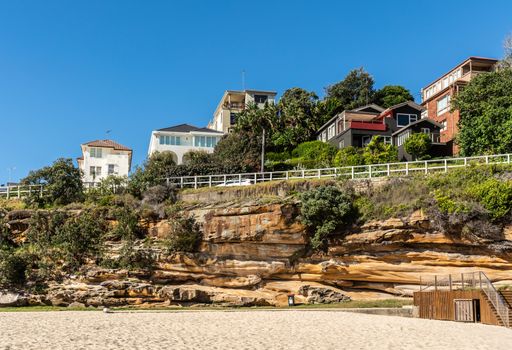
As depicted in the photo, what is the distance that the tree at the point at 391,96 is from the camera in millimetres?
79312

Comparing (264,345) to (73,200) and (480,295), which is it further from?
(73,200)

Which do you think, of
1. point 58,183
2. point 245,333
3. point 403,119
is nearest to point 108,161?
point 58,183

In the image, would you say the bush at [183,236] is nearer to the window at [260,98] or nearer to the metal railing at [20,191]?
the metal railing at [20,191]

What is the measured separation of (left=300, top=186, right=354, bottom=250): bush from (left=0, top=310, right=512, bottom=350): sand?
9014 mm

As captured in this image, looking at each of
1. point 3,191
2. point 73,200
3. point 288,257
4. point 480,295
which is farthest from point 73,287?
point 480,295

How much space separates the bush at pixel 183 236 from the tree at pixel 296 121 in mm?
24143

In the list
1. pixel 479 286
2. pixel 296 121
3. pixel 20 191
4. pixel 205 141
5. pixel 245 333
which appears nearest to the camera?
pixel 245 333

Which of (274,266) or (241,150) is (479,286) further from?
(241,150)

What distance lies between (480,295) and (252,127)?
36958mm

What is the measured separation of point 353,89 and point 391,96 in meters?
5.73

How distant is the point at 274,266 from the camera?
111 feet

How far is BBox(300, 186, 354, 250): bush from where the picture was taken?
108 ft

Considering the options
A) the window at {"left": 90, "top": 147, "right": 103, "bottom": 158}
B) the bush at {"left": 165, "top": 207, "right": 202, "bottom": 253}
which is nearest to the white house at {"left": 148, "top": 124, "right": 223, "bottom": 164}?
the window at {"left": 90, "top": 147, "right": 103, "bottom": 158}

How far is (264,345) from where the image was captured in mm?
15539
